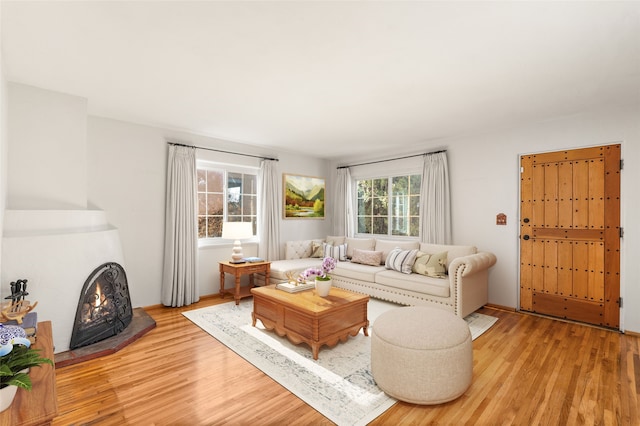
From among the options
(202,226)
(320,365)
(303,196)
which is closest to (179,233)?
(202,226)

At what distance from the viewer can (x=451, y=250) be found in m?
4.22

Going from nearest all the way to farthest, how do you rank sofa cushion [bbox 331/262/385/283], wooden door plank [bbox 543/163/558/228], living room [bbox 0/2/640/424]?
1. living room [bbox 0/2/640/424]
2. wooden door plank [bbox 543/163/558/228]
3. sofa cushion [bbox 331/262/385/283]

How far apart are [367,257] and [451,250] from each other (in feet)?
4.18

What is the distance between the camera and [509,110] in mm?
3465

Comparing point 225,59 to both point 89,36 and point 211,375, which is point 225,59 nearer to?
point 89,36

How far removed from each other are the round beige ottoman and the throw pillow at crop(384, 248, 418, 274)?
2.00 meters

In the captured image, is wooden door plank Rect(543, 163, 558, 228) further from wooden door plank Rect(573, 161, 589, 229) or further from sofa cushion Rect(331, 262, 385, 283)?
sofa cushion Rect(331, 262, 385, 283)

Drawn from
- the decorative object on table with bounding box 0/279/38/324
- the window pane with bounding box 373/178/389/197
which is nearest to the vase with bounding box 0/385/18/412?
the decorative object on table with bounding box 0/279/38/324

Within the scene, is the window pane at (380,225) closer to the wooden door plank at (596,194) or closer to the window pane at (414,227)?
the window pane at (414,227)

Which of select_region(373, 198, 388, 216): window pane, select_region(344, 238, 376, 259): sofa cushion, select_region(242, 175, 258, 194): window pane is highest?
select_region(242, 175, 258, 194): window pane

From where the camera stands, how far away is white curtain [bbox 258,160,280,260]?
5320 mm

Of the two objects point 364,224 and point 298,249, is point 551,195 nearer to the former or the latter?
point 364,224

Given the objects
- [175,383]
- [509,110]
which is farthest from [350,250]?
[175,383]

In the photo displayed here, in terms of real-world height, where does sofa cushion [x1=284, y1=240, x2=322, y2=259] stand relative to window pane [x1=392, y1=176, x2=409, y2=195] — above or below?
below
